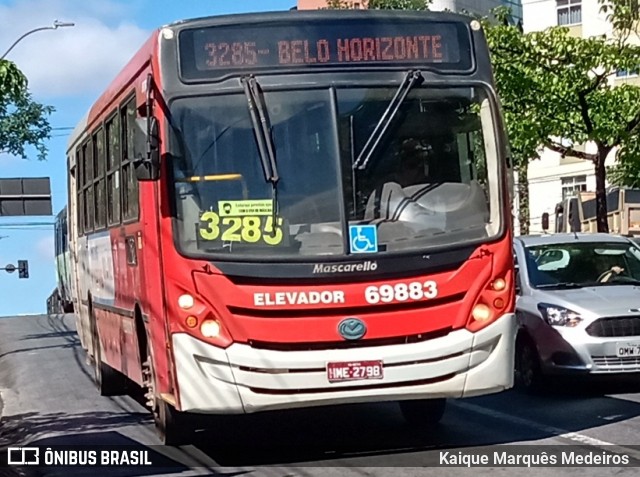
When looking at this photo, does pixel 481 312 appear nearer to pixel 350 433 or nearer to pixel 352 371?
pixel 352 371

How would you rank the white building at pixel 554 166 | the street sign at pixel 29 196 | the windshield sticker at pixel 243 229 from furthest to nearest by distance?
1. the white building at pixel 554 166
2. the street sign at pixel 29 196
3. the windshield sticker at pixel 243 229

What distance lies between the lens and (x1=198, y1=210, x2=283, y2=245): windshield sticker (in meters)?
9.05

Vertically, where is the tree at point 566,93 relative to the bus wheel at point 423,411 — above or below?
above

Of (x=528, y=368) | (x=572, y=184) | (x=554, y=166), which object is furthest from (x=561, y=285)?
(x=554, y=166)

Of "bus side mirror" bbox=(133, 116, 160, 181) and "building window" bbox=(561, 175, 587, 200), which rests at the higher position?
"building window" bbox=(561, 175, 587, 200)

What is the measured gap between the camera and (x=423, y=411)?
11.1 meters

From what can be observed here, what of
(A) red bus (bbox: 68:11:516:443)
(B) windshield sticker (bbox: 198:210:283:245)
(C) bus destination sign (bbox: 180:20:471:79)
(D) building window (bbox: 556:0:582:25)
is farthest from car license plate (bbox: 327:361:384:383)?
(D) building window (bbox: 556:0:582:25)

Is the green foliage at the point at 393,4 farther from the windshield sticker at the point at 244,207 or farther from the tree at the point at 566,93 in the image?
the windshield sticker at the point at 244,207

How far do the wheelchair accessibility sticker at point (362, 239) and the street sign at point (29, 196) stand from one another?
2111 centimetres

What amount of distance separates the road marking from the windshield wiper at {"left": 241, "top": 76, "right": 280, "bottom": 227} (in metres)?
3.08

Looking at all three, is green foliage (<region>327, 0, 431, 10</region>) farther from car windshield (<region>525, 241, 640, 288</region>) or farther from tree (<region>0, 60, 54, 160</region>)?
car windshield (<region>525, 241, 640, 288</region>)

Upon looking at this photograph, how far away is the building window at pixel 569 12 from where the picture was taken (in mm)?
44806

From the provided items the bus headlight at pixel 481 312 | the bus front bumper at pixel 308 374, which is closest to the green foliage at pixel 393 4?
the bus headlight at pixel 481 312

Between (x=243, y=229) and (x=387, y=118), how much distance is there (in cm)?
140
